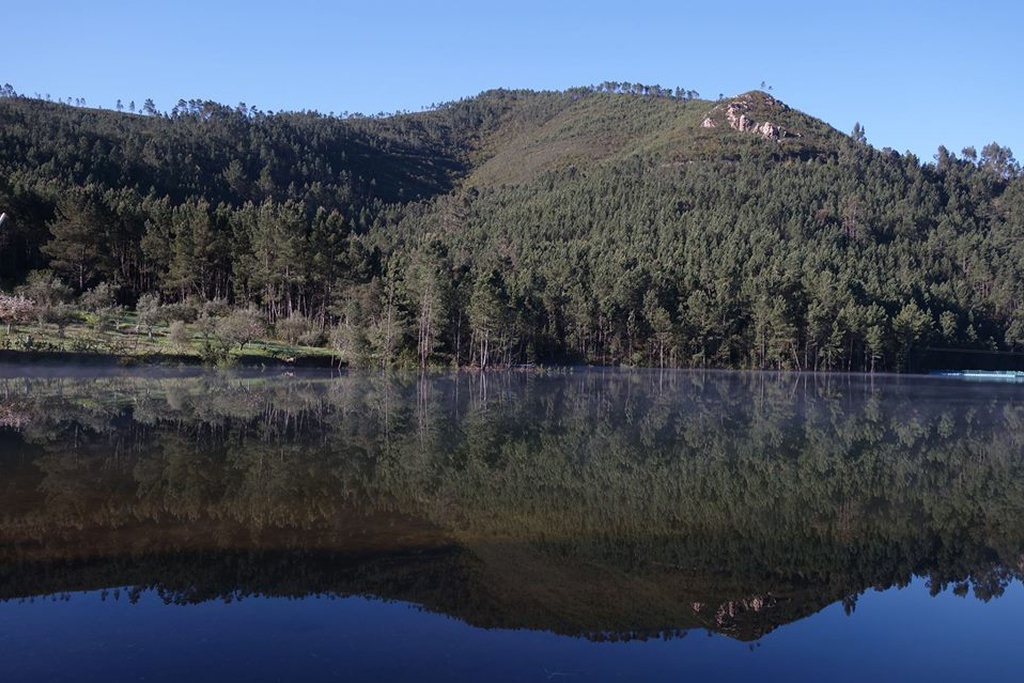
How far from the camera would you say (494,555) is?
15.0 meters

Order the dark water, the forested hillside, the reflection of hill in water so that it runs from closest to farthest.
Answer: the dark water, the reflection of hill in water, the forested hillside

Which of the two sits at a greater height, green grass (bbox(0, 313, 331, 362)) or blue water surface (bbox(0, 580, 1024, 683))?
green grass (bbox(0, 313, 331, 362))

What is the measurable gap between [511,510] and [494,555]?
13.2 feet

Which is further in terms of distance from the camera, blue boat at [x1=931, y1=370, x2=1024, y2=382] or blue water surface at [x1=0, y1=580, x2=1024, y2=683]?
blue boat at [x1=931, y1=370, x2=1024, y2=382]

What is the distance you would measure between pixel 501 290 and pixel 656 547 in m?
72.5

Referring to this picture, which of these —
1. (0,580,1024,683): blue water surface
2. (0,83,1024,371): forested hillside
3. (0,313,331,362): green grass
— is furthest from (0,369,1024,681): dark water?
(0,83,1024,371): forested hillside

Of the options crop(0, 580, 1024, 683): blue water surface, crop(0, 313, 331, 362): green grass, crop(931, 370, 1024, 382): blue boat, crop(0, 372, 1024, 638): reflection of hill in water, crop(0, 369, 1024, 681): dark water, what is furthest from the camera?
crop(931, 370, 1024, 382): blue boat

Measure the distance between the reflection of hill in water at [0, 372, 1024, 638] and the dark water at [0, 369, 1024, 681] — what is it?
93 millimetres

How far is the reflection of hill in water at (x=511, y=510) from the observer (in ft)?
43.2

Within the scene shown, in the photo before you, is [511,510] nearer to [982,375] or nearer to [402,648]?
[402,648]

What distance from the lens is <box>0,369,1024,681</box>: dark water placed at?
10742 millimetres

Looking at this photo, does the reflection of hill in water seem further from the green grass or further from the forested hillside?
the forested hillside

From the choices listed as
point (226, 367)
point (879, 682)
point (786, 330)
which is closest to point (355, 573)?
point (879, 682)

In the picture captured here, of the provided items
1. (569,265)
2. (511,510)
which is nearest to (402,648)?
(511,510)
